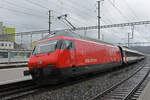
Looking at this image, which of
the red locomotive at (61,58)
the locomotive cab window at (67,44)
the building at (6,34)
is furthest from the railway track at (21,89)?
the building at (6,34)

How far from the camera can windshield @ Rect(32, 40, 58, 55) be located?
869 cm

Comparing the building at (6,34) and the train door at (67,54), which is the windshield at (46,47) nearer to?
the train door at (67,54)

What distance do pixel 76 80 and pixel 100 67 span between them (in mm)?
2772

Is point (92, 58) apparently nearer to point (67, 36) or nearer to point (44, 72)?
point (67, 36)

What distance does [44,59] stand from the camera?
841 centimetres

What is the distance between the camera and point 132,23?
96.2 feet

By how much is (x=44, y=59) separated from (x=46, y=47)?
0.91 meters

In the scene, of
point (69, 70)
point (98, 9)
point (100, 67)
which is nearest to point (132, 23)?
point (98, 9)

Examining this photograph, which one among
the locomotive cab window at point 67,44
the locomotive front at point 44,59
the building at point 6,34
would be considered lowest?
the locomotive front at point 44,59

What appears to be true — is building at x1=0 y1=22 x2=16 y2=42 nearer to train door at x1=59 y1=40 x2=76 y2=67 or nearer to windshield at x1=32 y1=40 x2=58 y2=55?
windshield at x1=32 y1=40 x2=58 y2=55

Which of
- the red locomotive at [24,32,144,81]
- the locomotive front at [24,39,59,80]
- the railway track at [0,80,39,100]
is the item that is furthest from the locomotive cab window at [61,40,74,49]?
the railway track at [0,80,39,100]

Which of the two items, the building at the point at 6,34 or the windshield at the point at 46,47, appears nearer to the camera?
the windshield at the point at 46,47

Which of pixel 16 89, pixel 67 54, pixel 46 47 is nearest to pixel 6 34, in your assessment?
pixel 16 89

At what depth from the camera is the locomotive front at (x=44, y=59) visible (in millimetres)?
8114
